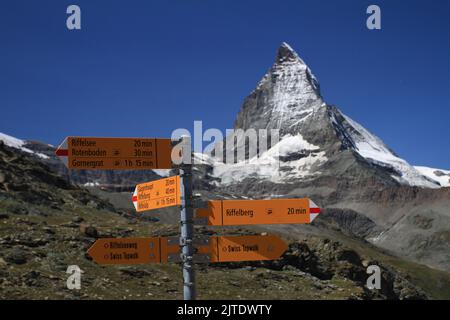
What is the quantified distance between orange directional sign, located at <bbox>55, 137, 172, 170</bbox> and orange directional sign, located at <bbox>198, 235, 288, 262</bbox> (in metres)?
1.75

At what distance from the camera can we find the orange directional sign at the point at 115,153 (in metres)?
11.3

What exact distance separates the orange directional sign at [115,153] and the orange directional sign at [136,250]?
4.58 ft

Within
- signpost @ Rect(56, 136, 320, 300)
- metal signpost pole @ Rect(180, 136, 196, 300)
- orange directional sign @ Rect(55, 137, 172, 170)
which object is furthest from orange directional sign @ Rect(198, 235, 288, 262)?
orange directional sign @ Rect(55, 137, 172, 170)

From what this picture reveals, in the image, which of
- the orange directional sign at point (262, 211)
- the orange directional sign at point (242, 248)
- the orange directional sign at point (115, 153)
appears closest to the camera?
the orange directional sign at point (115, 153)

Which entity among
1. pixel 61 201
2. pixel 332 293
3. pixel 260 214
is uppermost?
pixel 61 201

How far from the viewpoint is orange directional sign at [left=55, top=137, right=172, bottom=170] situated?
11.3 metres

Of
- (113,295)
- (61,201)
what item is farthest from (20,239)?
(61,201)

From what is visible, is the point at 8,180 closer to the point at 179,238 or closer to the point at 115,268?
the point at 115,268

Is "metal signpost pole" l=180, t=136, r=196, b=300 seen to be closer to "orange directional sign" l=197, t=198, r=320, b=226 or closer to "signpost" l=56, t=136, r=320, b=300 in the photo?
"signpost" l=56, t=136, r=320, b=300

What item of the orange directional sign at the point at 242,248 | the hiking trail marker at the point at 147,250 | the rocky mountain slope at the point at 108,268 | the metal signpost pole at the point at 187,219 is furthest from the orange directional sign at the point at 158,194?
the rocky mountain slope at the point at 108,268

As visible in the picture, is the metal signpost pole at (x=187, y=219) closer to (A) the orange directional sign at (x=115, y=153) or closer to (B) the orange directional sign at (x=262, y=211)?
(A) the orange directional sign at (x=115, y=153)
